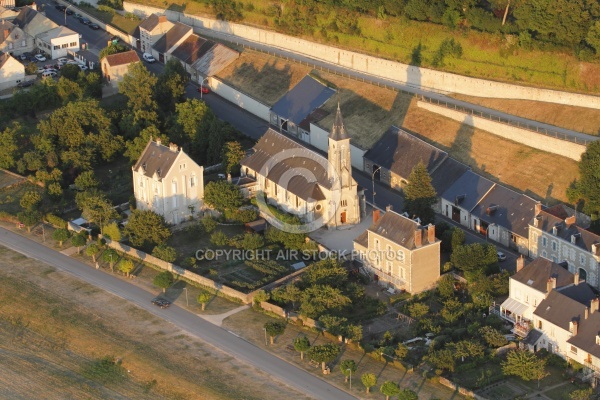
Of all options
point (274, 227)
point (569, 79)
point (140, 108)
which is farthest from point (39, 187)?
point (569, 79)

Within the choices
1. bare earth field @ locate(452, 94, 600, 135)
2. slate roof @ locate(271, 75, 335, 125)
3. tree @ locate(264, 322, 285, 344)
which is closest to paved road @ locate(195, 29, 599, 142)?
bare earth field @ locate(452, 94, 600, 135)

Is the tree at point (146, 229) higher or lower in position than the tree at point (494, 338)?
higher

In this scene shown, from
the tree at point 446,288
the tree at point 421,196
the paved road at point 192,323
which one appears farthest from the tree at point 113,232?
the tree at point 446,288

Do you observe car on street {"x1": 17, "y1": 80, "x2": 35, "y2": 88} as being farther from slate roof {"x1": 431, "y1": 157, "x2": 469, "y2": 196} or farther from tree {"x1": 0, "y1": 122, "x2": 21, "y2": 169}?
slate roof {"x1": 431, "y1": 157, "x2": 469, "y2": 196}

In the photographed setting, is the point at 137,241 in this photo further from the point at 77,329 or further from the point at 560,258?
the point at 560,258

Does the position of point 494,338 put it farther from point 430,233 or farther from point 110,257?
point 110,257

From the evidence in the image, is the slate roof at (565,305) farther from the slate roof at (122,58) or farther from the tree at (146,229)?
the slate roof at (122,58)
